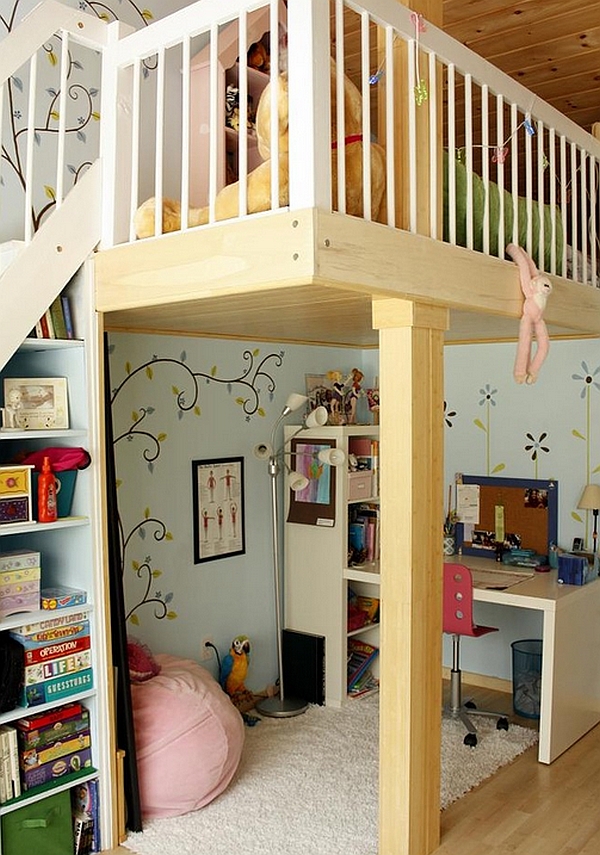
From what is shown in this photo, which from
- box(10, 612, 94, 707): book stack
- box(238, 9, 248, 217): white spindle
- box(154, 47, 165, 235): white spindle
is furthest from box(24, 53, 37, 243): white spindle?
box(10, 612, 94, 707): book stack

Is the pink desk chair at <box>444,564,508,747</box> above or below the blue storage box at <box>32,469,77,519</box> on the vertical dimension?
below

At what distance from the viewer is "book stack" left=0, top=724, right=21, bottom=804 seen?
254 centimetres

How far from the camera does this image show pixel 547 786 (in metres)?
3.33

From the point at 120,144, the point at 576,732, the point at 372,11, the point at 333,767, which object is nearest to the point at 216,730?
A: the point at 333,767

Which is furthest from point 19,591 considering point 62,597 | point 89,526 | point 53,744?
point 53,744

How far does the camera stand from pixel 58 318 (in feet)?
8.82

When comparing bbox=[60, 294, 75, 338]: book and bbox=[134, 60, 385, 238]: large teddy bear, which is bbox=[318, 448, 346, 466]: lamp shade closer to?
bbox=[60, 294, 75, 338]: book

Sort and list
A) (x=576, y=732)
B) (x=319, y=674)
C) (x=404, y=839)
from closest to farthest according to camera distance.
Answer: (x=404, y=839) < (x=576, y=732) < (x=319, y=674)

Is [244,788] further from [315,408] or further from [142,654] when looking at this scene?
[315,408]

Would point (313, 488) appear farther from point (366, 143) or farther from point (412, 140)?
point (366, 143)

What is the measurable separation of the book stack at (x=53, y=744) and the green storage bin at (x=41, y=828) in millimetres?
69

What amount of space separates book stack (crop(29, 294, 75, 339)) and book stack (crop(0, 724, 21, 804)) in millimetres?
1187

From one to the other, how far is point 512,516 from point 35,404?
2.58 m

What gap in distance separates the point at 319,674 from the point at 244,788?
94 cm
